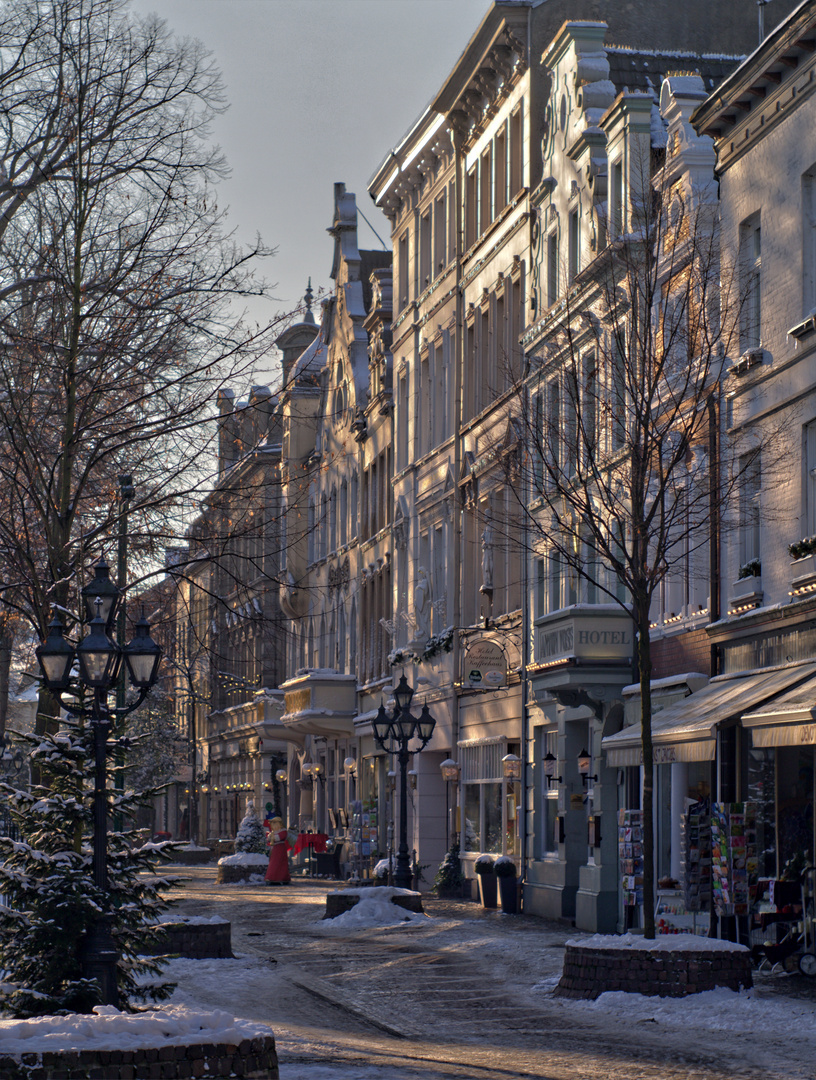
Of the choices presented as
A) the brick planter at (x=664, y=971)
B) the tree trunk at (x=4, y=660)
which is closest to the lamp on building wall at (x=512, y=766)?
the tree trunk at (x=4, y=660)

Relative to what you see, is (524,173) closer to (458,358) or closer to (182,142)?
(458,358)

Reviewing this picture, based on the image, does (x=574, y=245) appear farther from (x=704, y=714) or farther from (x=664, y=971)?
(x=664, y=971)

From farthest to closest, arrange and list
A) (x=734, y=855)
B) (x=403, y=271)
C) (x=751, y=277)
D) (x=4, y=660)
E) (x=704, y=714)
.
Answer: (x=403, y=271), (x=4, y=660), (x=751, y=277), (x=704, y=714), (x=734, y=855)

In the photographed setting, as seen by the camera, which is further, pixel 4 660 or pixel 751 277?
pixel 4 660

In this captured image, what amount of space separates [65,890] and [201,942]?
9043 mm

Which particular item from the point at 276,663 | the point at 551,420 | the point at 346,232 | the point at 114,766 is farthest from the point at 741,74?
the point at 276,663

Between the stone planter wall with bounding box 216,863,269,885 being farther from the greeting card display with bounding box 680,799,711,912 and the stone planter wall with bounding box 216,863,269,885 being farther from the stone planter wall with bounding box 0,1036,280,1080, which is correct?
the stone planter wall with bounding box 0,1036,280,1080

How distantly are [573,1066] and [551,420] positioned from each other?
1071 cm

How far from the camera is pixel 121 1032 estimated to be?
10508 mm

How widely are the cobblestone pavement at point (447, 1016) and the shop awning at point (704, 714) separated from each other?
9.55 ft

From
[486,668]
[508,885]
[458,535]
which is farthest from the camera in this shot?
[458,535]

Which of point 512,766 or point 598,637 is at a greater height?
point 598,637

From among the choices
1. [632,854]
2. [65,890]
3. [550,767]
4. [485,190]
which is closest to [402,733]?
[550,767]

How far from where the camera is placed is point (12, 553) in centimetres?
2244
